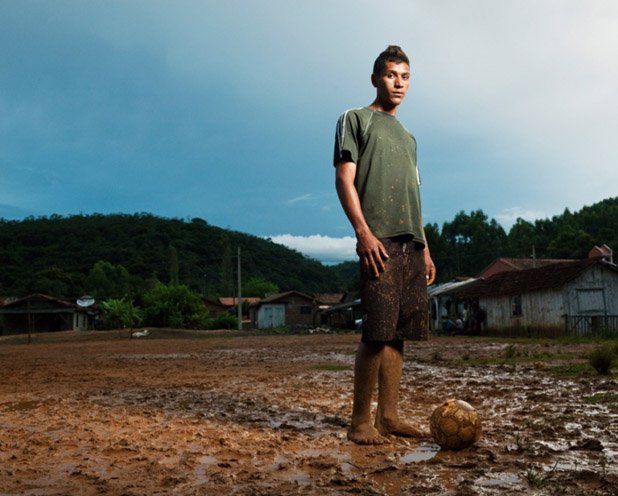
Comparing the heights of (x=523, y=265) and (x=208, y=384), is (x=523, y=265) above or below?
above

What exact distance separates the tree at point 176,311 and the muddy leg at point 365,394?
4977 cm

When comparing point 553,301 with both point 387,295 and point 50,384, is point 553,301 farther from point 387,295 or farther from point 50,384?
point 387,295

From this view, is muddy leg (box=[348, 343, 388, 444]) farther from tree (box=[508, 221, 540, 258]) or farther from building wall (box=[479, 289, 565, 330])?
tree (box=[508, 221, 540, 258])

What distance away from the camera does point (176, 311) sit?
174 feet

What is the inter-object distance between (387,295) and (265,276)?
96.7 m

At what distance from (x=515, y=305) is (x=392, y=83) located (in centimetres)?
2726

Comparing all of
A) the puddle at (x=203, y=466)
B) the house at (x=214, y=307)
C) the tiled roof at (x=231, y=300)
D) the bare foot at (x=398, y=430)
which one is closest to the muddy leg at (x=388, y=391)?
the bare foot at (x=398, y=430)

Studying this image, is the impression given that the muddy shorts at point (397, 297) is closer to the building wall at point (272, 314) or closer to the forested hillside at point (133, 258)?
the building wall at point (272, 314)

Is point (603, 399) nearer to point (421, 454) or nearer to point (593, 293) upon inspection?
point (421, 454)

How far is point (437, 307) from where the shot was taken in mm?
42750

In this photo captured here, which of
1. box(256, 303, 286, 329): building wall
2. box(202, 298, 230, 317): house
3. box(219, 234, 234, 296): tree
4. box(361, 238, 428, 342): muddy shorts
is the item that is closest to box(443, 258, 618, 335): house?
box(361, 238, 428, 342): muddy shorts

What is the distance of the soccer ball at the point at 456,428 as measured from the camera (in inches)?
131

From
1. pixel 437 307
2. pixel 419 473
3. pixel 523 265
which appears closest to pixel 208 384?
pixel 419 473

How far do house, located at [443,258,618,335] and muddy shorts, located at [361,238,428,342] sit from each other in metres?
22.4
